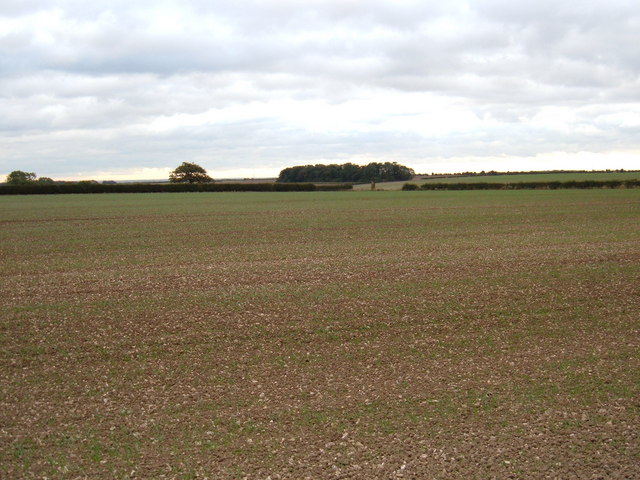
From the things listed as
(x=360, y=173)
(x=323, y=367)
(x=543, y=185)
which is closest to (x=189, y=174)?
(x=360, y=173)

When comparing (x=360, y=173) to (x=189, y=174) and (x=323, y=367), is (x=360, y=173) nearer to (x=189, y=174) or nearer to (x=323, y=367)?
(x=189, y=174)

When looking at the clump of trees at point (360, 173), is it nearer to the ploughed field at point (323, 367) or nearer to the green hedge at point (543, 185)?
the green hedge at point (543, 185)

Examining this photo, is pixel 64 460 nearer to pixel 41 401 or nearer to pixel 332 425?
pixel 41 401

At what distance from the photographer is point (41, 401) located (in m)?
8.01

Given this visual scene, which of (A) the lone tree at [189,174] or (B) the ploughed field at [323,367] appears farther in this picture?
(A) the lone tree at [189,174]

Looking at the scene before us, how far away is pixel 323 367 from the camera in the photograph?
9188 millimetres

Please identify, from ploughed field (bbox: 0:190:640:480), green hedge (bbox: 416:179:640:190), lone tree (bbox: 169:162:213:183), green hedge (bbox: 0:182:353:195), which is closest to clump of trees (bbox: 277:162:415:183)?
lone tree (bbox: 169:162:213:183)

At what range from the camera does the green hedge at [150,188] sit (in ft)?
285

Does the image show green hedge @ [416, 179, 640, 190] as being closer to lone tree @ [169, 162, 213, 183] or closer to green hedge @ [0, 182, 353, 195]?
green hedge @ [0, 182, 353, 195]

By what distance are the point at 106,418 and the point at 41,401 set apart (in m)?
1.23

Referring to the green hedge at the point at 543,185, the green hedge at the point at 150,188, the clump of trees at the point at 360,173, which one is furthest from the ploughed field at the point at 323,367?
the clump of trees at the point at 360,173

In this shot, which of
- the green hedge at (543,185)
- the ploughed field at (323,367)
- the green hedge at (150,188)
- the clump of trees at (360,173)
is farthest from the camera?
the clump of trees at (360,173)

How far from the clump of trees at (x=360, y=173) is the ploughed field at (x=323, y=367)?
11484cm

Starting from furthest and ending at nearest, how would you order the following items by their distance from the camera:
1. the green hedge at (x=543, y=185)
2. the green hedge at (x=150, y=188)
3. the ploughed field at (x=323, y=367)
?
1. the green hedge at (x=150, y=188)
2. the green hedge at (x=543, y=185)
3. the ploughed field at (x=323, y=367)
